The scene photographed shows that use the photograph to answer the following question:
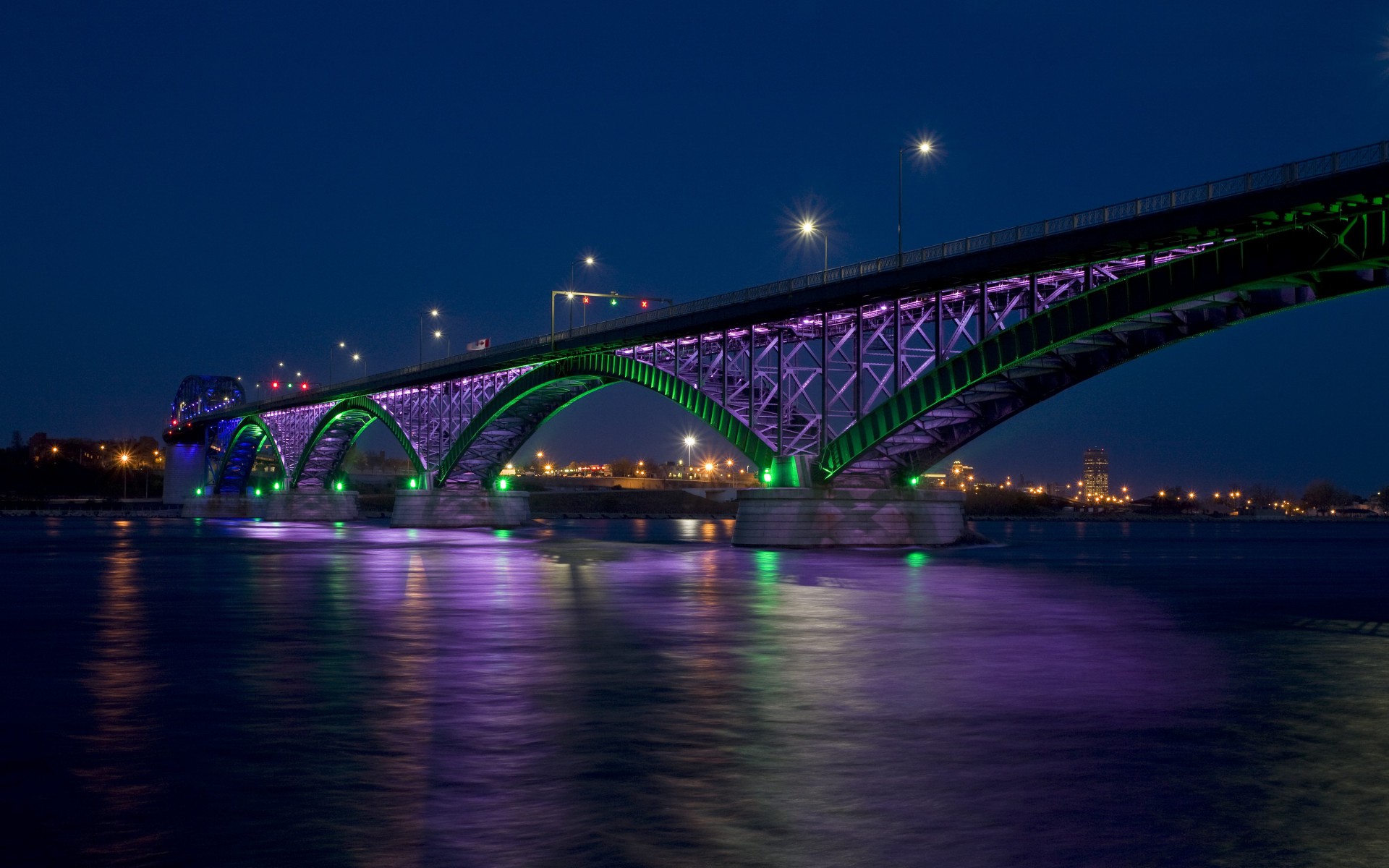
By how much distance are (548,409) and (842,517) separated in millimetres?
46970

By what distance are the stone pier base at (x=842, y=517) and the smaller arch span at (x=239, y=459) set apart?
404ft

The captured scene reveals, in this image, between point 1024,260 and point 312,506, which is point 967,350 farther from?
point 312,506

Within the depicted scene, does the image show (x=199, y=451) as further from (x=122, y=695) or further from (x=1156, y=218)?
(x=122, y=695)

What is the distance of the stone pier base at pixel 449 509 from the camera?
11469 centimetres

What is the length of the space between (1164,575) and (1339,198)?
18497mm

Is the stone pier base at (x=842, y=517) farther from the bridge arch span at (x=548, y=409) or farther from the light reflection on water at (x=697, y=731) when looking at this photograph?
the light reflection on water at (x=697, y=731)

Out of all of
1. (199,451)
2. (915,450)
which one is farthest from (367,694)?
(199,451)

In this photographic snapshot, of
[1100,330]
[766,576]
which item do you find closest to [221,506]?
[766,576]

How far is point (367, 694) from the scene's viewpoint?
653 inches

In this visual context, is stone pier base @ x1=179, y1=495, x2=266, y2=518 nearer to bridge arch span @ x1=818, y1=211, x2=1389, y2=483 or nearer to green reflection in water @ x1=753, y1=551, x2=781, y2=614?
green reflection in water @ x1=753, y1=551, x2=781, y2=614

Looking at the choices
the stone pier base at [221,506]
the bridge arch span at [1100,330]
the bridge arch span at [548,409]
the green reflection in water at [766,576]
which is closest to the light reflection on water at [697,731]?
the green reflection in water at [766,576]

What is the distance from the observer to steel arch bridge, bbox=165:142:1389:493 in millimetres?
42250

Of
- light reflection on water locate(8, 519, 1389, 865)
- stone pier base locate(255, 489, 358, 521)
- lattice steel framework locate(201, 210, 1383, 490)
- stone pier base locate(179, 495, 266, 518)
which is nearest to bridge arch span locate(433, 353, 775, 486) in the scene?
lattice steel framework locate(201, 210, 1383, 490)

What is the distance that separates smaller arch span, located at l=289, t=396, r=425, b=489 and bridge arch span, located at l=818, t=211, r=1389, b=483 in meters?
69.8
